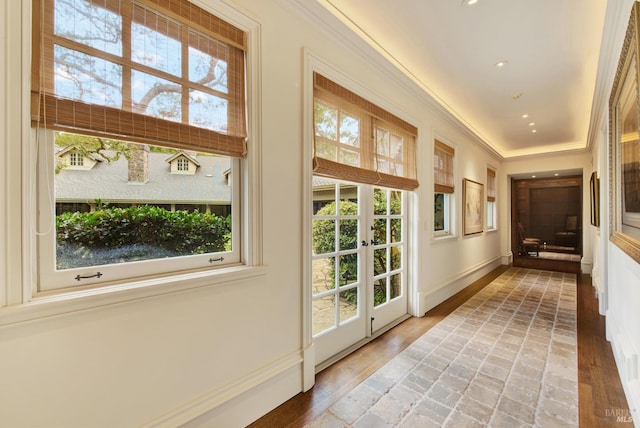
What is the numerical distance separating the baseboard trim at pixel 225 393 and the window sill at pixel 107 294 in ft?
1.91

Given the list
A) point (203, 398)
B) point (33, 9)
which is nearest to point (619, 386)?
point (203, 398)

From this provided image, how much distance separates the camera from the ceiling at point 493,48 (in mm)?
2041

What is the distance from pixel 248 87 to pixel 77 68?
0.77 metres

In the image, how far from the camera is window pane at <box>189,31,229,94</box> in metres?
1.45

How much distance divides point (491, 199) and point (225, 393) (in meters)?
6.30

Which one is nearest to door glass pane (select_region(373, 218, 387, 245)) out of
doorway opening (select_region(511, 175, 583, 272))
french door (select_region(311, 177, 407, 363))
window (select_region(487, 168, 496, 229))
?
french door (select_region(311, 177, 407, 363))

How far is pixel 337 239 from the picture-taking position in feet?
7.82

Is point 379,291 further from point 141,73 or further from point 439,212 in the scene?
point 141,73

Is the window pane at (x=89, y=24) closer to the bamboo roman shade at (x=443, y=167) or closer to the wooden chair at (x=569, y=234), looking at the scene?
the bamboo roman shade at (x=443, y=167)

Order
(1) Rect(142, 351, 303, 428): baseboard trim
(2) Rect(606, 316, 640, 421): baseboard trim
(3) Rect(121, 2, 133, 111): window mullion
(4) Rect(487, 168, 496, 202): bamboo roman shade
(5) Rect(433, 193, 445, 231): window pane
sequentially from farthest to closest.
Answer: (4) Rect(487, 168, 496, 202): bamboo roman shade, (5) Rect(433, 193, 445, 231): window pane, (2) Rect(606, 316, 640, 421): baseboard trim, (1) Rect(142, 351, 303, 428): baseboard trim, (3) Rect(121, 2, 133, 111): window mullion

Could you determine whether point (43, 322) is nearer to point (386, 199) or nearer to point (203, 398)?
point (203, 398)

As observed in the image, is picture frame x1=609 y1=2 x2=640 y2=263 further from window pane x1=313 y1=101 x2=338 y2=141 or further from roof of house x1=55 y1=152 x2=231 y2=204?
roof of house x1=55 y1=152 x2=231 y2=204

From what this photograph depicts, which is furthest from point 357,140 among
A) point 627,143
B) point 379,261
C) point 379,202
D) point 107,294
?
point 107,294

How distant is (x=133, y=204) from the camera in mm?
1323
